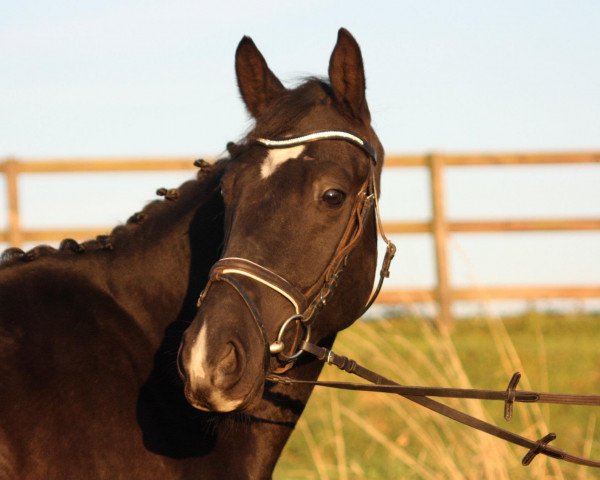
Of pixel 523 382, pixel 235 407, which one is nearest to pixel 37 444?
pixel 235 407

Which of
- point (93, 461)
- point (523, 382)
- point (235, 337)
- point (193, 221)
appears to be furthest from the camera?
point (523, 382)

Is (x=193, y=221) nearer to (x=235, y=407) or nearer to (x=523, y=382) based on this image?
(x=235, y=407)

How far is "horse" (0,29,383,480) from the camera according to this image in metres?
3.05

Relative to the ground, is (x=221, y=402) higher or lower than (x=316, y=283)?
lower

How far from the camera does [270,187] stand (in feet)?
10.6

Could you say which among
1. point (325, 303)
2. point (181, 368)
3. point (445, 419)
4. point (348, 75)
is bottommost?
point (445, 419)

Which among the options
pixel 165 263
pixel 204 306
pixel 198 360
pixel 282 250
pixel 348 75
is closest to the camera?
pixel 198 360

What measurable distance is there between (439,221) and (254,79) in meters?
7.13

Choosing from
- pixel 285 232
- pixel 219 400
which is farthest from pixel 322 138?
pixel 219 400

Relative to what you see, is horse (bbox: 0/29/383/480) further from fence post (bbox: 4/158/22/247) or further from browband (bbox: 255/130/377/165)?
fence post (bbox: 4/158/22/247)

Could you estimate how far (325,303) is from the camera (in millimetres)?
3291

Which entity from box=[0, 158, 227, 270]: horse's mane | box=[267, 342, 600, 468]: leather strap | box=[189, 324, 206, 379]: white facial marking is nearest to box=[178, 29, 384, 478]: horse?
box=[189, 324, 206, 379]: white facial marking

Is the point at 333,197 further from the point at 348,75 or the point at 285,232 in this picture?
the point at 348,75

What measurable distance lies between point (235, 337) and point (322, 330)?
0.59 meters
